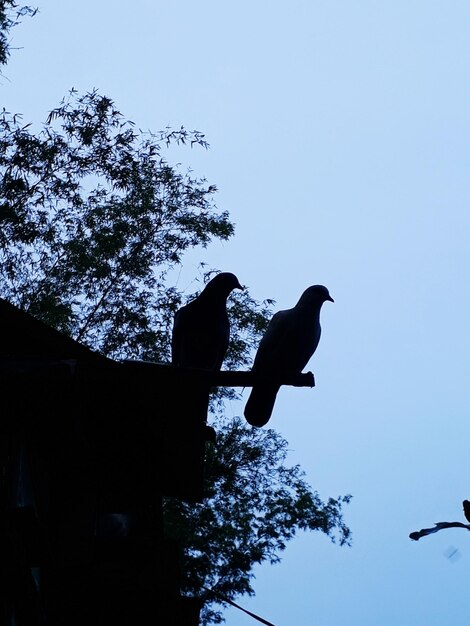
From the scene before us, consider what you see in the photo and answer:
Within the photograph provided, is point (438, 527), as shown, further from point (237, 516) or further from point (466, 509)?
point (237, 516)

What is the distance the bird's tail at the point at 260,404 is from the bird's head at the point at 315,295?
1.63m

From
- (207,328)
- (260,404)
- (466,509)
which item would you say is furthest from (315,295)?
(466,509)

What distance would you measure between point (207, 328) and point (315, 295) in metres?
1.18

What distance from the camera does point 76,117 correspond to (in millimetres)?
15648

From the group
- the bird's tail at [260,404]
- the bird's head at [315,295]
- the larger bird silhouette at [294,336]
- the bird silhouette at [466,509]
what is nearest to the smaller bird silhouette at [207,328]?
the larger bird silhouette at [294,336]

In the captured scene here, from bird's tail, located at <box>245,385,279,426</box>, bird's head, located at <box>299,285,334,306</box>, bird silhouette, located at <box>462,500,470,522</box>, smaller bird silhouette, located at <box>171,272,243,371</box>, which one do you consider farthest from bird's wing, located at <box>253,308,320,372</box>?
bird silhouette, located at <box>462,500,470,522</box>

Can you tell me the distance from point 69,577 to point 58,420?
3.46 ft

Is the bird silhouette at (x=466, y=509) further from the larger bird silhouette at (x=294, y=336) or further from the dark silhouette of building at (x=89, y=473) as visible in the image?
the larger bird silhouette at (x=294, y=336)

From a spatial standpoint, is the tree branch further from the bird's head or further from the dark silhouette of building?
the bird's head

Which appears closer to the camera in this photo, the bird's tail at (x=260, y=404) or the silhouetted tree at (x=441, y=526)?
the silhouetted tree at (x=441, y=526)

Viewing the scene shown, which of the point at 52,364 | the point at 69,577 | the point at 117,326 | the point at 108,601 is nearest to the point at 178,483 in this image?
the point at 108,601

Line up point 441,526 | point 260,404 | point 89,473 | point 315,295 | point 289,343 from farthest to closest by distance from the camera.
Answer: point 315,295, point 289,343, point 260,404, point 89,473, point 441,526

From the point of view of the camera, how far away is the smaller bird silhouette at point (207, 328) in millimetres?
A: 7938

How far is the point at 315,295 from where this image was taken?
7715 mm
